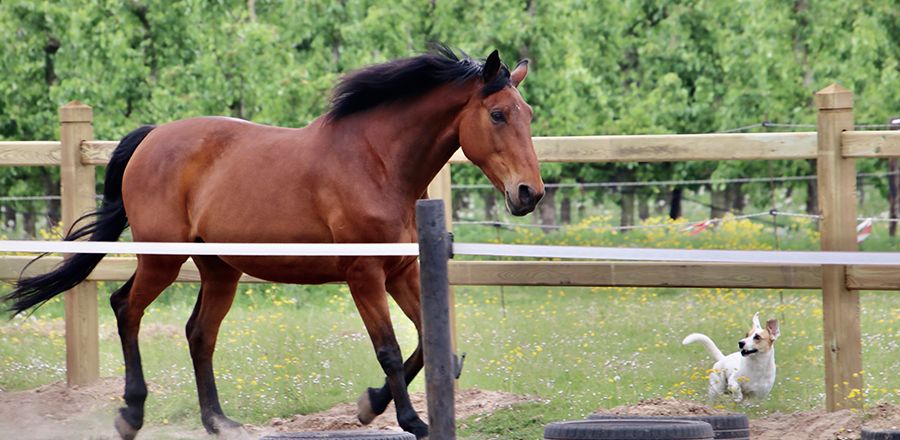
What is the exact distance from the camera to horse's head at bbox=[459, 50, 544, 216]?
18.9 ft

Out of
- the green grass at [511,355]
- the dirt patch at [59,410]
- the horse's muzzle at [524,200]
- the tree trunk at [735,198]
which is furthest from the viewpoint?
the tree trunk at [735,198]

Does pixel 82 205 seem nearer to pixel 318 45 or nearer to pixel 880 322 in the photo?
pixel 880 322

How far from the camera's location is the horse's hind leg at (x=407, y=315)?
246 inches

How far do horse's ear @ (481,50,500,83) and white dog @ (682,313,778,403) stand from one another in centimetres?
226

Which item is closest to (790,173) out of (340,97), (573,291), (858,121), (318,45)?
(858,121)

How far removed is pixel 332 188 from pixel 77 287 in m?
2.65

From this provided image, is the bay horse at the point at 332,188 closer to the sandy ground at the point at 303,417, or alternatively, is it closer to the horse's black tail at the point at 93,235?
the horse's black tail at the point at 93,235

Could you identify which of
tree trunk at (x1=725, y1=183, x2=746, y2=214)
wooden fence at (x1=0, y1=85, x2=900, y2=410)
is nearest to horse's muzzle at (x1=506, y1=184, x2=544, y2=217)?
wooden fence at (x1=0, y1=85, x2=900, y2=410)

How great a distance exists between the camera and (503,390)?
7.69m

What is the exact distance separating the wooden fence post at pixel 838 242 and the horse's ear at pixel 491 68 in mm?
1959

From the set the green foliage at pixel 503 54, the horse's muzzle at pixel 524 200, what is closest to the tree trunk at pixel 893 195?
the green foliage at pixel 503 54

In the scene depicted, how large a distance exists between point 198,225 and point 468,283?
169cm

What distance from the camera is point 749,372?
709 centimetres

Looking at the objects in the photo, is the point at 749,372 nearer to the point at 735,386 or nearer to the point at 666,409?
the point at 735,386
